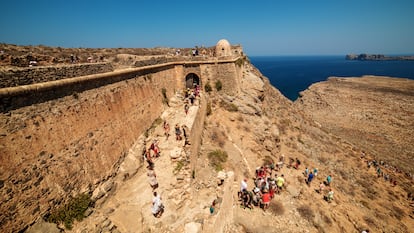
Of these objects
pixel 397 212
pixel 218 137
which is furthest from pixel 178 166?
pixel 397 212

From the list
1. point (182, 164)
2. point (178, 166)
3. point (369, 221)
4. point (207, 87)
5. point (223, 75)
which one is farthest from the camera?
point (223, 75)

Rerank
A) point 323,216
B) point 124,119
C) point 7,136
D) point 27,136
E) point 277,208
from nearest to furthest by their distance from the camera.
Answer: point 7,136 → point 27,136 → point 124,119 → point 277,208 → point 323,216

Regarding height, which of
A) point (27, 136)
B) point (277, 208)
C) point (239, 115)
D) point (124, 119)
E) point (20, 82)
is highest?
point (20, 82)

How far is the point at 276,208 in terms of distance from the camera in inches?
507

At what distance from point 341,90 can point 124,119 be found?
66992 mm

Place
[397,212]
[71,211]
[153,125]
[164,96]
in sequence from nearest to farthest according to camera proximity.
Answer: [71,211] → [153,125] → [164,96] → [397,212]

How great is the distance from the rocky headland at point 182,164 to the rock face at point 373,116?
88.7 inches

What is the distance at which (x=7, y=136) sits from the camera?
580 centimetres

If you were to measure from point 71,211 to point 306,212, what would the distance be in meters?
13.0

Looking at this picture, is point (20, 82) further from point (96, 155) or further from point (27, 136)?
point (96, 155)

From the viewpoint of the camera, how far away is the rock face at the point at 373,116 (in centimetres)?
2949

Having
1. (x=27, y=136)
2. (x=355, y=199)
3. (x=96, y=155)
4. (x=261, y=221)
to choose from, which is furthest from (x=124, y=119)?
(x=355, y=199)

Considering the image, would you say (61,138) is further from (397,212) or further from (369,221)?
(397,212)

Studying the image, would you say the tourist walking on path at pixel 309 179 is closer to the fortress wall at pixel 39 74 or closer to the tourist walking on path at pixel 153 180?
the tourist walking on path at pixel 153 180
